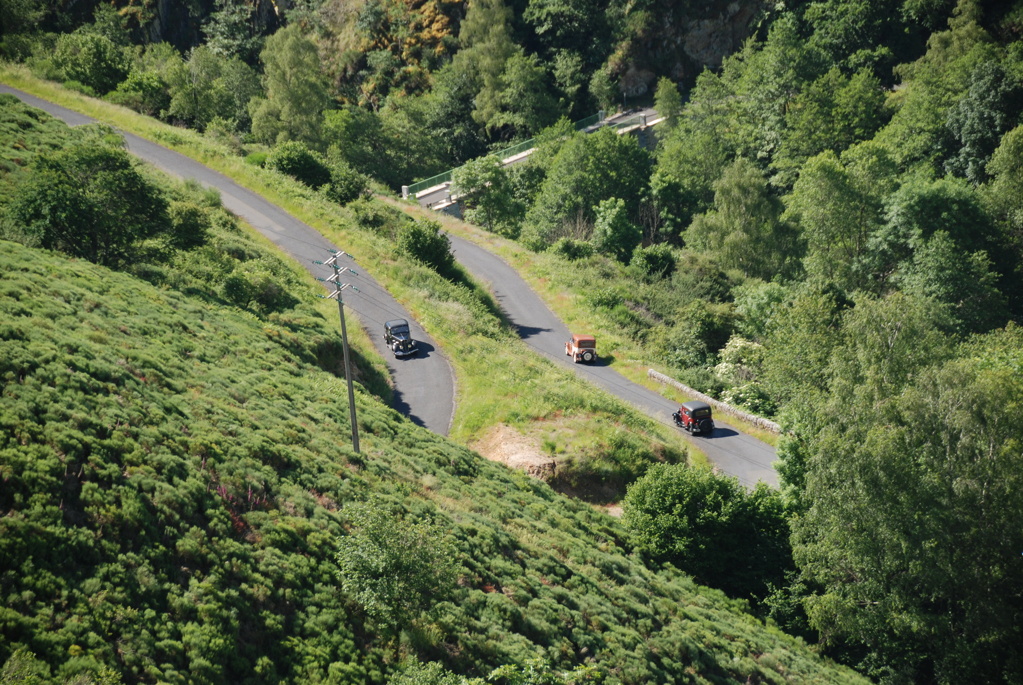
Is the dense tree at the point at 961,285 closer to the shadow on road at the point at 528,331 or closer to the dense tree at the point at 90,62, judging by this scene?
the shadow on road at the point at 528,331

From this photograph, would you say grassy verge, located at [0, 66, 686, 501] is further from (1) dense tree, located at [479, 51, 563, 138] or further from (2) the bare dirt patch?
(1) dense tree, located at [479, 51, 563, 138]

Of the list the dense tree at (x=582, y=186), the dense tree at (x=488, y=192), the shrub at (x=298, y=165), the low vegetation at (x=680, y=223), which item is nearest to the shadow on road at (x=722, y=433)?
the low vegetation at (x=680, y=223)

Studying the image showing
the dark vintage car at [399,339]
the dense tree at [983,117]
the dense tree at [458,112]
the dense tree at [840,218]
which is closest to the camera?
the dark vintage car at [399,339]

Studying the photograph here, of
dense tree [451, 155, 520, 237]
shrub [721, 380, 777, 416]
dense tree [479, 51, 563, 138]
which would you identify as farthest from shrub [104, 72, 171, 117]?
shrub [721, 380, 777, 416]

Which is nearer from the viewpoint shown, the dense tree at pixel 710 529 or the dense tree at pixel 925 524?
the dense tree at pixel 925 524

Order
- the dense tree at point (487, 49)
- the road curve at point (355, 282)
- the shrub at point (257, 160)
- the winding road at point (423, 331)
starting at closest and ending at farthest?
1. the winding road at point (423, 331)
2. the road curve at point (355, 282)
3. the shrub at point (257, 160)
4. the dense tree at point (487, 49)

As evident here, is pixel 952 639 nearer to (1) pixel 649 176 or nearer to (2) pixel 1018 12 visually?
(1) pixel 649 176

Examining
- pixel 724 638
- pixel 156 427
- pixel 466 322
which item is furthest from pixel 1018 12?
pixel 156 427
